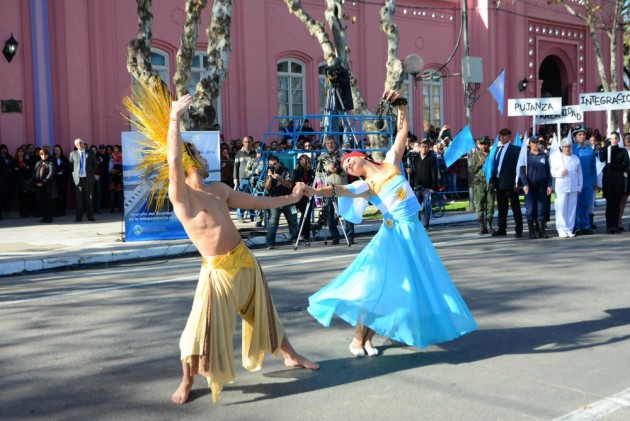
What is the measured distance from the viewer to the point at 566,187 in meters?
14.0

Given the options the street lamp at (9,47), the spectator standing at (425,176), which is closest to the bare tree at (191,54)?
the spectator standing at (425,176)

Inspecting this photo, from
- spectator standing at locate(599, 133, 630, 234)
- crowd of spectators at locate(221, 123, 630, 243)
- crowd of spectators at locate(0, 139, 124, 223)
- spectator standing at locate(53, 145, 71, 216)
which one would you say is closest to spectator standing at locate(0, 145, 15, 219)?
crowd of spectators at locate(0, 139, 124, 223)

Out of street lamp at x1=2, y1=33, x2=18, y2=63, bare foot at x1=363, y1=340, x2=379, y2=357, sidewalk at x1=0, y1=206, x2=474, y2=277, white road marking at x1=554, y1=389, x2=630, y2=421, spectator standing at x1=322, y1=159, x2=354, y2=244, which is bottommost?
white road marking at x1=554, y1=389, x2=630, y2=421

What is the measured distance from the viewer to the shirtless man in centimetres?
507

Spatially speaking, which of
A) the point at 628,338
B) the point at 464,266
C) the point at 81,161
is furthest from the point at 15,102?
the point at 628,338

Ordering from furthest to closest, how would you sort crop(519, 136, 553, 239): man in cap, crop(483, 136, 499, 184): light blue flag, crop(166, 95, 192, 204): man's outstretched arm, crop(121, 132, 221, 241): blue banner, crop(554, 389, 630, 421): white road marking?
crop(483, 136, 499, 184): light blue flag, crop(121, 132, 221, 241): blue banner, crop(519, 136, 553, 239): man in cap, crop(166, 95, 192, 204): man's outstretched arm, crop(554, 389, 630, 421): white road marking

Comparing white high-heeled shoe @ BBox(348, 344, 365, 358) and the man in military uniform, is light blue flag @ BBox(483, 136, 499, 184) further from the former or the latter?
white high-heeled shoe @ BBox(348, 344, 365, 358)

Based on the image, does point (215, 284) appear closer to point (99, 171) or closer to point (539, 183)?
point (539, 183)

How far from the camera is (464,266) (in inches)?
413

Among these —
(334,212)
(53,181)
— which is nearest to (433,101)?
(53,181)

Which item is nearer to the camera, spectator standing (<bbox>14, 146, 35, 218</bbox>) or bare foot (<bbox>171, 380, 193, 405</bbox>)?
bare foot (<bbox>171, 380, 193, 405</bbox>)

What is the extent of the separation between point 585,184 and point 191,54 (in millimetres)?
7947

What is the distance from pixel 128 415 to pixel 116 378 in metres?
0.82

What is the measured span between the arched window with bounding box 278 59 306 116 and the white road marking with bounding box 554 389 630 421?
20.1m
